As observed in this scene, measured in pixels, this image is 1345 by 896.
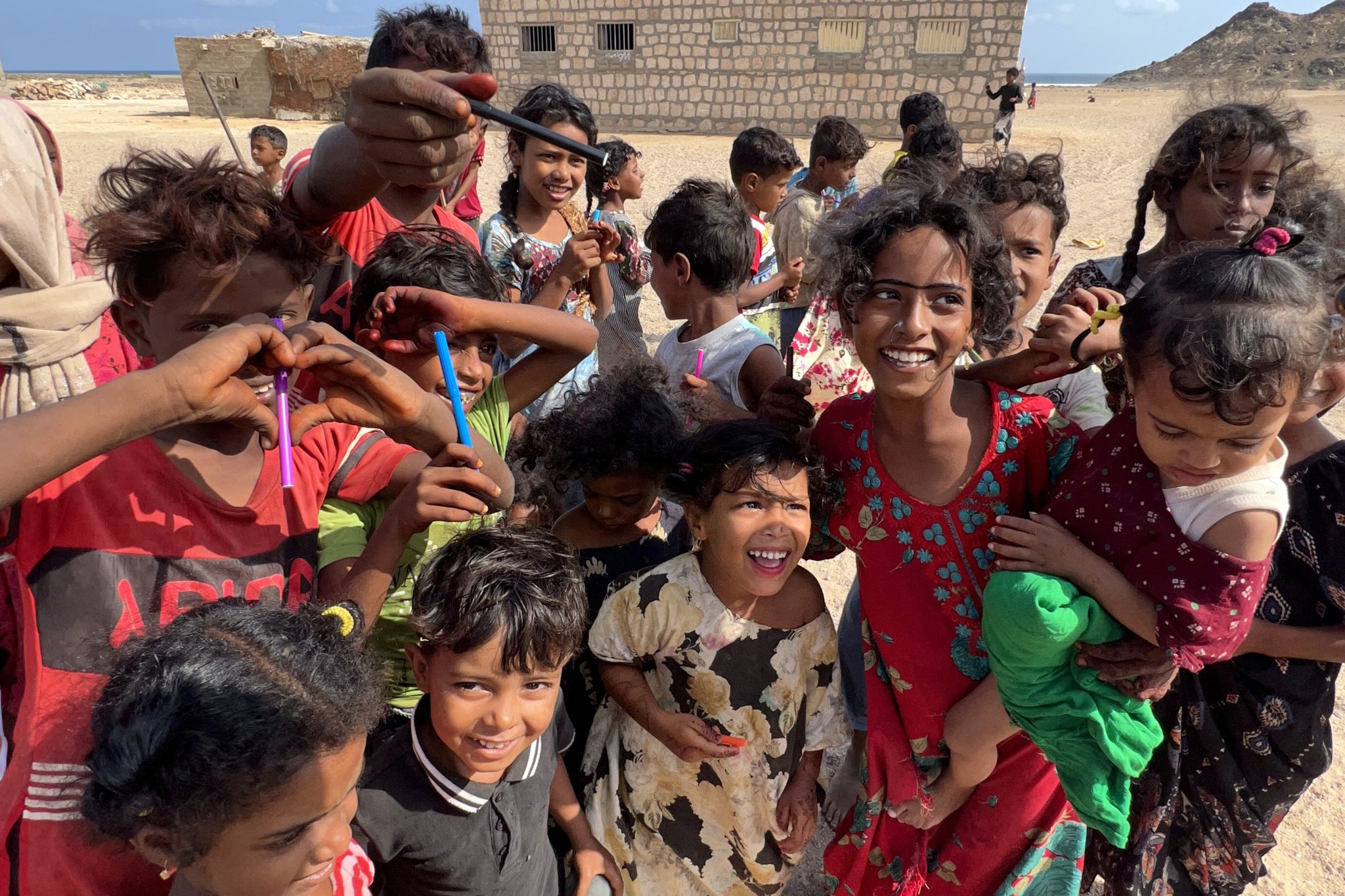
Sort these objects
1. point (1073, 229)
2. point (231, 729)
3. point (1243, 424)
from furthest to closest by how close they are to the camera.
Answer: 1. point (1073, 229)
2. point (1243, 424)
3. point (231, 729)

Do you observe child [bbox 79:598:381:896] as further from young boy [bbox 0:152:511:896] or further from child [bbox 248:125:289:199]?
child [bbox 248:125:289:199]

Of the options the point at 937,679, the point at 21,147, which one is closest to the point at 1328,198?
the point at 937,679

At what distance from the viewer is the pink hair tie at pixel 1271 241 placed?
4.61ft

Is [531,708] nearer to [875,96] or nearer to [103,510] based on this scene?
[103,510]

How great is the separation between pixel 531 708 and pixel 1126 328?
4.16 ft

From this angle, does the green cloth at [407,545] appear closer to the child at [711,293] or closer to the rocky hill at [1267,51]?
the child at [711,293]

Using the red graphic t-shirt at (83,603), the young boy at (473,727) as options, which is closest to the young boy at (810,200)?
the young boy at (473,727)

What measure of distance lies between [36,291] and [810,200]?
3753mm

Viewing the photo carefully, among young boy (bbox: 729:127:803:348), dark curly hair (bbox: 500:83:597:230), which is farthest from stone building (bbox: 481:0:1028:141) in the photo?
dark curly hair (bbox: 500:83:597:230)

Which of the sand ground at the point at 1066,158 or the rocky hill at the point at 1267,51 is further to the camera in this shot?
the rocky hill at the point at 1267,51

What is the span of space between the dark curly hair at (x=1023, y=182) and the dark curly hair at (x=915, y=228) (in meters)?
0.53

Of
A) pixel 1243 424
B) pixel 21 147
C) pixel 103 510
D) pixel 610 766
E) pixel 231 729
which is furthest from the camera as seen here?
pixel 610 766

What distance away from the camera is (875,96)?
61.6 feet

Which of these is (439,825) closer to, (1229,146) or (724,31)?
(1229,146)
